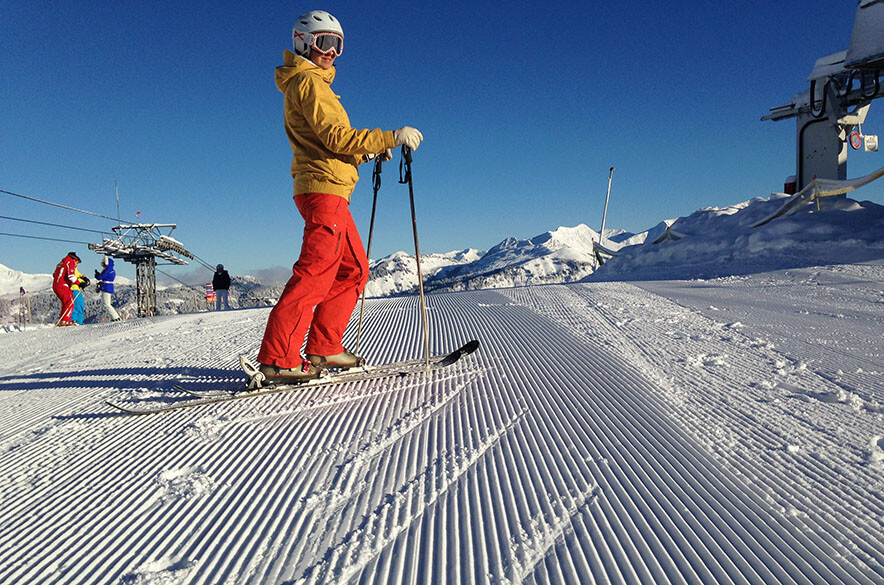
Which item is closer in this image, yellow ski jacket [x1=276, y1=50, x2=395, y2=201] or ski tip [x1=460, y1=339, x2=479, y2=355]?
yellow ski jacket [x1=276, y1=50, x2=395, y2=201]

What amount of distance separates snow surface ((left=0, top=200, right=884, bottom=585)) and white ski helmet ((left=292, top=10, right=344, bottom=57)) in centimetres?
207

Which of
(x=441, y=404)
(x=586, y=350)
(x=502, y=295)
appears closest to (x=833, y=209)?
(x=502, y=295)

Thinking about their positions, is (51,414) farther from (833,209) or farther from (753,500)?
(833,209)

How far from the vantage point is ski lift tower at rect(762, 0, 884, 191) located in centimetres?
1321

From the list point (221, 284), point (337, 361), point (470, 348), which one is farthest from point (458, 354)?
point (221, 284)

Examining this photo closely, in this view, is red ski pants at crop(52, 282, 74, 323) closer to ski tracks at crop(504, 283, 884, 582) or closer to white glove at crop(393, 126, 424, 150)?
white glove at crop(393, 126, 424, 150)

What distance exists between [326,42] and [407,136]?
73 centimetres

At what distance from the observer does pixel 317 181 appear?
2.81m

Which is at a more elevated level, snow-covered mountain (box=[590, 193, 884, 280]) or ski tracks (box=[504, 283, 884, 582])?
snow-covered mountain (box=[590, 193, 884, 280])

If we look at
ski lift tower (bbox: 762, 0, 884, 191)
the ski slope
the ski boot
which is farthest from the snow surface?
ski lift tower (bbox: 762, 0, 884, 191)

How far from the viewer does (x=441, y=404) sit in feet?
8.10

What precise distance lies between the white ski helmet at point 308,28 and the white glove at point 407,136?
0.71 metres

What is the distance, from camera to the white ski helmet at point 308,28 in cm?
286

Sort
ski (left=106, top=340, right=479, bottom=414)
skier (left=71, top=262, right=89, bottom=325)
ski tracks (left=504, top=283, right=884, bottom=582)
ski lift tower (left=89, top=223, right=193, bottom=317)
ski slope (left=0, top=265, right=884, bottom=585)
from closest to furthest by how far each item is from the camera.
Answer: ski slope (left=0, top=265, right=884, bottom=585), ski tracks (left=504, top=283, right=884, bottom=582), ski (left=106, top=340, right=479, bottom=414), skier (left=71, top=262, right=89, bottom=325), ski lift tower (left=89, top=223, right=193, bottom=317)
